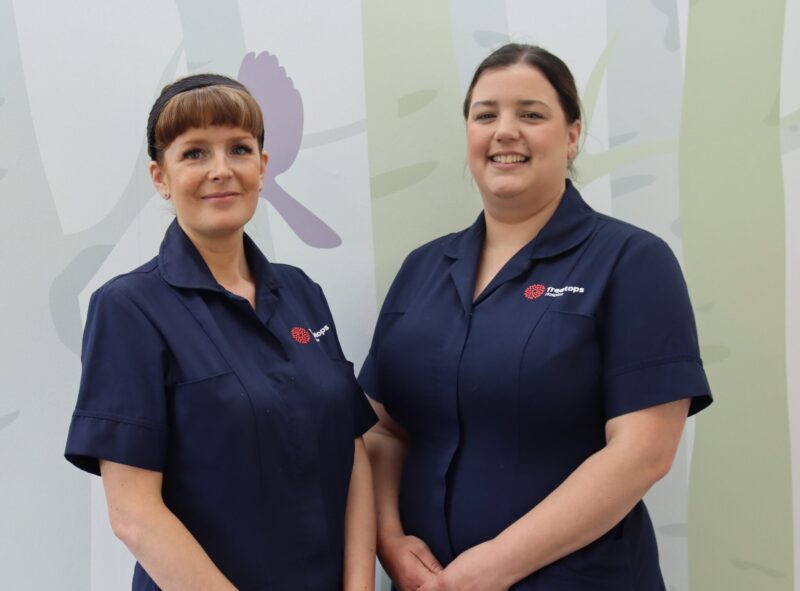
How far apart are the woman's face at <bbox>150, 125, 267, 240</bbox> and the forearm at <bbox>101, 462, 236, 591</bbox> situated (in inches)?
17.7

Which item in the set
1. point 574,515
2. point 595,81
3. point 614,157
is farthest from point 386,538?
point 595,81

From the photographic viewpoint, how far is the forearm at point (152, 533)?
1.34 meters

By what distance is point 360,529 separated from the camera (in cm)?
164

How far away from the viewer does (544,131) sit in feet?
5.50

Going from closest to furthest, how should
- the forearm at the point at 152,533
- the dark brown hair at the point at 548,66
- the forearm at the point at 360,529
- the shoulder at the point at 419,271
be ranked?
the forearm at the point at 152,533, the forearm at the point at 360,529, the dark brown hair at the point at 548,66, the shoulder at the point at 419,271

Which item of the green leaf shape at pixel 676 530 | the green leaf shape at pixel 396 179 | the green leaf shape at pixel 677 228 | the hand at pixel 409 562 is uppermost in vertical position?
the green leaf shape at pixel 396 179

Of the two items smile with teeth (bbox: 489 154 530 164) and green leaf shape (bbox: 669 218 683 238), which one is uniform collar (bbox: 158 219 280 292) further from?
green leaf shape (bbox: 669 218 683 238)

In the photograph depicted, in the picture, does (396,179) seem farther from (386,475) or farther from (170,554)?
(170,554)

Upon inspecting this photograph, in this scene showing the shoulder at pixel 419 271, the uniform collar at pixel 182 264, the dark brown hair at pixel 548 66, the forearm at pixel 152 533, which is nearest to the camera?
the forearm at pixel 152 533

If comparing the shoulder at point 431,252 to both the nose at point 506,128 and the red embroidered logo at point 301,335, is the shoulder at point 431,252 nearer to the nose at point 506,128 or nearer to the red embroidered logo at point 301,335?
the nose at point 506,128

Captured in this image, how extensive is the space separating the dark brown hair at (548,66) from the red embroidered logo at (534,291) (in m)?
0.36

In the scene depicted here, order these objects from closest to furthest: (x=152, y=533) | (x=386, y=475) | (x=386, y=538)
Result: (x=152, y=533) < (x=386, y=538) < (x=386, y=475)

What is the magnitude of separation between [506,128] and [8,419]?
4.25 feet

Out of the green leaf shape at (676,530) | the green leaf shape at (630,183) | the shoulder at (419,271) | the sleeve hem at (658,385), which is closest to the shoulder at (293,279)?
the shoulder at (419,271)
